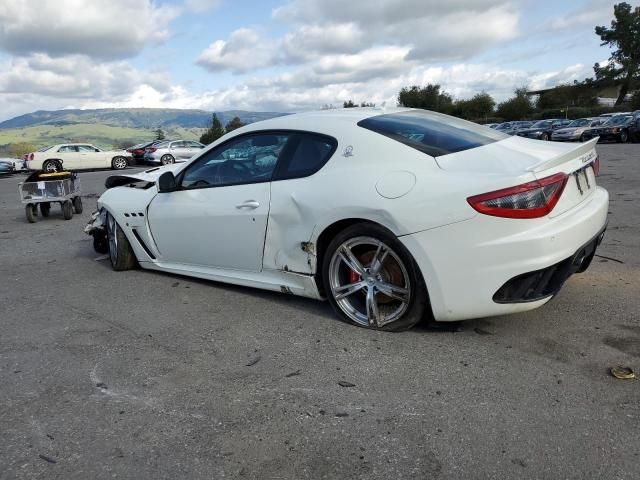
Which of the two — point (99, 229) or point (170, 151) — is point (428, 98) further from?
point (99, 229)

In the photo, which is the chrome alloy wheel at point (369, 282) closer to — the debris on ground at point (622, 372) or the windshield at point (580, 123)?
the debris on ground at point (622, 372)

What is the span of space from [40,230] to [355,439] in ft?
25.4

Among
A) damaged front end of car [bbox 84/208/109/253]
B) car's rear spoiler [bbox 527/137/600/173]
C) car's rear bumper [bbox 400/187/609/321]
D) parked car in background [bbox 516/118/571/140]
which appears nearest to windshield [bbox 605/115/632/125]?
parked car in background [bbox 516/118/571/140]

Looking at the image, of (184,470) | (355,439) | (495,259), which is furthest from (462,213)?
(184,470)

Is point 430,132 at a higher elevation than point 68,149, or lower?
lower

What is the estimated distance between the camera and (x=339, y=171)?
11.9 feet

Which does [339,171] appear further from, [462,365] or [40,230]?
[40,230]

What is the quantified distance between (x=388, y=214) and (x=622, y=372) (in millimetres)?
1526

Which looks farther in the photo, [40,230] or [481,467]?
[40,230]

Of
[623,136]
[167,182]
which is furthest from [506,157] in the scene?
[623,136]

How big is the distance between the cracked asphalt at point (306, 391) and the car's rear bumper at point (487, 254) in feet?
1.01

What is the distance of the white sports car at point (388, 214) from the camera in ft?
9.92

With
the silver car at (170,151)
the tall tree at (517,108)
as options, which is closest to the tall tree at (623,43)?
the tall tree at (517,108)

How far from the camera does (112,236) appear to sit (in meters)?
5.46
